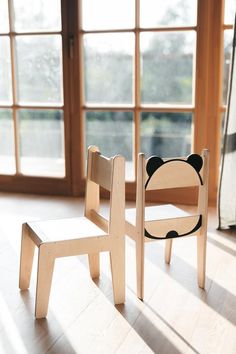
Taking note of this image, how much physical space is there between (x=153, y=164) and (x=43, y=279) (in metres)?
0.62

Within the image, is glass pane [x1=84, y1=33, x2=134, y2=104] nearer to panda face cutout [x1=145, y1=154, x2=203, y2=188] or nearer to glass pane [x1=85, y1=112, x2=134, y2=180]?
glass pane [x1=85, y1=112, x2=134, y2=180]

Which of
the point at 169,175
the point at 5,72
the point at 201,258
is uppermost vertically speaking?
the point at 5,72

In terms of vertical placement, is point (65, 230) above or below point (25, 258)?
above

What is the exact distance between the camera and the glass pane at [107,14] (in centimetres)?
360

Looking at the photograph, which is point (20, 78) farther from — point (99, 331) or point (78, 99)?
point (99, 331)

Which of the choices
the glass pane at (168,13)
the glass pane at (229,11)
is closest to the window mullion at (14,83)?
the glass pane at (168,13)

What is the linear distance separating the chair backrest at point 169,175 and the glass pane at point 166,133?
134 centimetres

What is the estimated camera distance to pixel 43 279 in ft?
6.97

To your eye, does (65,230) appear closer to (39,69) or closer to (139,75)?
(139,75)

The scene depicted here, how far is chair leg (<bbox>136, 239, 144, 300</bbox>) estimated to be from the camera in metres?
2.27

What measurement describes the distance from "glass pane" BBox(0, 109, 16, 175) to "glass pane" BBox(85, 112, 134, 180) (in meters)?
0.58

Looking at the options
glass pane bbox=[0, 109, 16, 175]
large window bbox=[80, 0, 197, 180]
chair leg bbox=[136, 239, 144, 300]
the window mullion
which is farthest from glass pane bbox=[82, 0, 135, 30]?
chair leg bbox=[136, 239, 144, 300]

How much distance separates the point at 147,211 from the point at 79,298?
1.60 ft

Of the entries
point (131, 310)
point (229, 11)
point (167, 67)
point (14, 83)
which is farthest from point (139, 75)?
point (131, 310)
